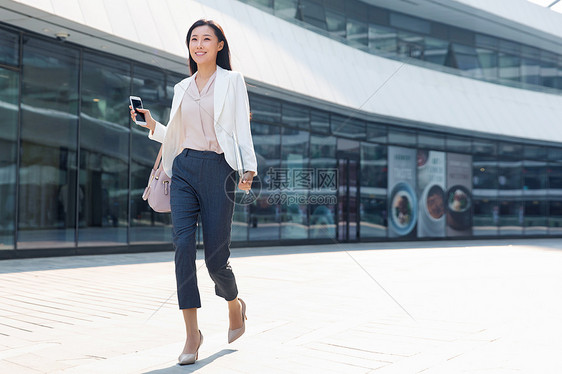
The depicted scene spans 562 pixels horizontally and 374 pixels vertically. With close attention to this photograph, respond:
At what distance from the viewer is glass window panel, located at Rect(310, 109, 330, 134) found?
598 inches

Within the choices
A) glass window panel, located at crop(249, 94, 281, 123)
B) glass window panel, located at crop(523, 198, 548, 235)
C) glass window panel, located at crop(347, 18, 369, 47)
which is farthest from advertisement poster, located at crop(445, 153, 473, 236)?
glass window panel, located at crop(249, 94, 281, 123)

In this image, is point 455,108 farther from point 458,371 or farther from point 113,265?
point 458,371

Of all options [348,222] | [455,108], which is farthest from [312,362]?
[455,108]

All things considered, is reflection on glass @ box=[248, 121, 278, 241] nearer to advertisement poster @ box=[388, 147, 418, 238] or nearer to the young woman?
advertisement poster @ box=[388, 147, 418, 238]

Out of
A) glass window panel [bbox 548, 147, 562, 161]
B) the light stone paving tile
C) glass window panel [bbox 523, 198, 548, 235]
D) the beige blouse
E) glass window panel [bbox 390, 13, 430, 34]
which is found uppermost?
glass window panel [bbox 390, 13, 430, 34]

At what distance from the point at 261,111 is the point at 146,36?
4.46 metres

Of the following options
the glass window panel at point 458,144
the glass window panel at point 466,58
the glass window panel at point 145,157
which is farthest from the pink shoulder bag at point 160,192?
the glass window panel at point 466,58

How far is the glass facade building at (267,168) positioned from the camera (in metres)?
9.56

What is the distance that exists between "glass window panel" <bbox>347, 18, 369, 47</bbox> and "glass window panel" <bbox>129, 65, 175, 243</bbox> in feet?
20.5

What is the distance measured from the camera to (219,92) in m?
3.46

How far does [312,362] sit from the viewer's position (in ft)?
10.8

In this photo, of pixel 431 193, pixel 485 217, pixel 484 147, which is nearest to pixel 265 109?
pixel 431 193

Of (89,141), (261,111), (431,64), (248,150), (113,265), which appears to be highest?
(431,64)

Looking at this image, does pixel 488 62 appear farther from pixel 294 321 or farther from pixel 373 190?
pixel 294 321
